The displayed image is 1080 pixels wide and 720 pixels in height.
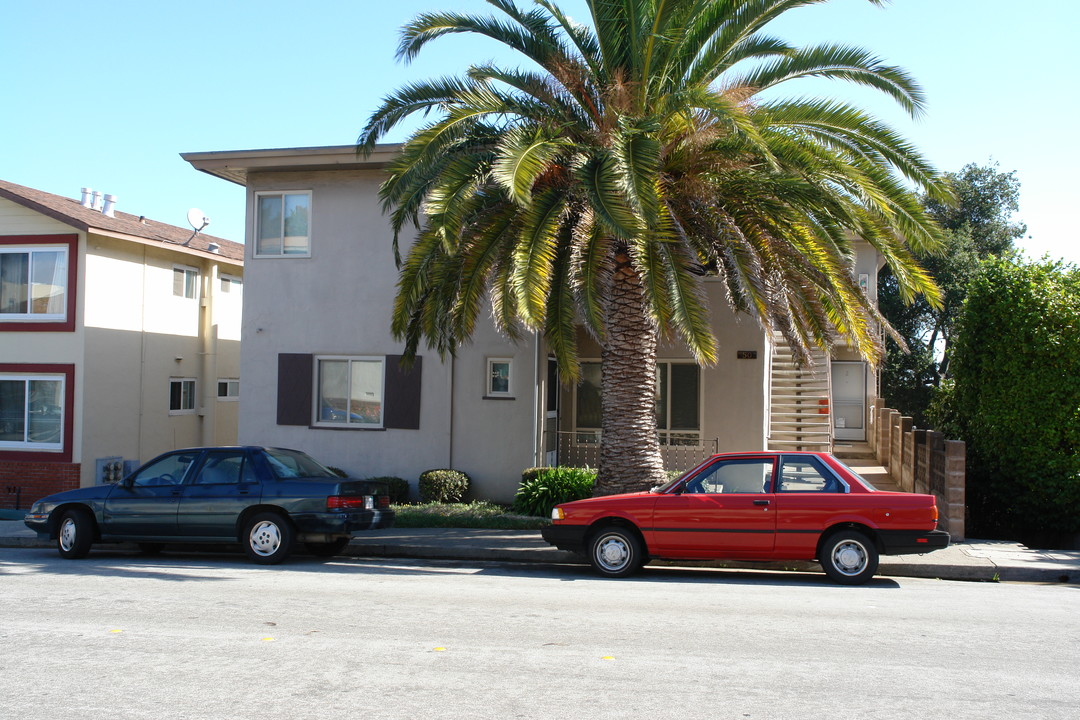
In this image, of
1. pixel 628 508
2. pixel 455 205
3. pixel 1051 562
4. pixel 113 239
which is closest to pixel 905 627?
pixel 628 508

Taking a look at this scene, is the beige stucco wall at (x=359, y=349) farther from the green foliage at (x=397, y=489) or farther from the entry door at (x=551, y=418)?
the entry door at (x=551, y=418)

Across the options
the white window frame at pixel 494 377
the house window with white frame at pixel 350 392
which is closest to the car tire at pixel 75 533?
the house window with white frame at pixel 350 392

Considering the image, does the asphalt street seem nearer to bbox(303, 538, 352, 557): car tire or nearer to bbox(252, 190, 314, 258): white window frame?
bbox(303, 538, 352, 557): car tire

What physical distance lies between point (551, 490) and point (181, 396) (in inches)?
453

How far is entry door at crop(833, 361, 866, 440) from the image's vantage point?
27344 millimetres

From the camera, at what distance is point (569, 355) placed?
40.2 feet

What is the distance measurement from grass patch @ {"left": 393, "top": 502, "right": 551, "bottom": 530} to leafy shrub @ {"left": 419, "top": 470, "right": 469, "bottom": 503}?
0.67 metres

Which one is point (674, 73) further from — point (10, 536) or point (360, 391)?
point (10, 536)

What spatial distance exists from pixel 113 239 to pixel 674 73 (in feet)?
43.6

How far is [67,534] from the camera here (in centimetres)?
1206

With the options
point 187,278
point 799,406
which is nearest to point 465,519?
point 799,406

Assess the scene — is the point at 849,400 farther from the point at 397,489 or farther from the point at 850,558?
the point at 850,558

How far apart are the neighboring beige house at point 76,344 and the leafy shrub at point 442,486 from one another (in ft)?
25.0

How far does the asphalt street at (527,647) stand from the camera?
5652 millimetres
